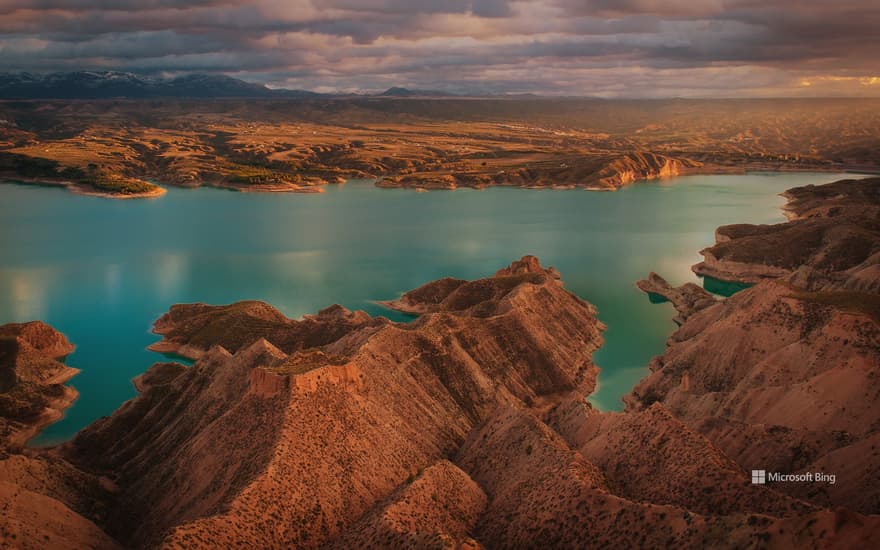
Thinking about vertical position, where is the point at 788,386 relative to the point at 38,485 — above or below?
above

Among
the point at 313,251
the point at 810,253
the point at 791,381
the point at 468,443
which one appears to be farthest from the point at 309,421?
the point at 313,251

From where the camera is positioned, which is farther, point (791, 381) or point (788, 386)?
point (791, 381)

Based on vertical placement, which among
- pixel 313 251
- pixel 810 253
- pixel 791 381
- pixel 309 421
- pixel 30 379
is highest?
pixel 309 421

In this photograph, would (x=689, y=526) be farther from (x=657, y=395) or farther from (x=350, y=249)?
(x=350, y=249)

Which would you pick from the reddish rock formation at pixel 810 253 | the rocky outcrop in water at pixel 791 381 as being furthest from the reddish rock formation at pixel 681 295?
the reddish rock formation at pixel 810 253

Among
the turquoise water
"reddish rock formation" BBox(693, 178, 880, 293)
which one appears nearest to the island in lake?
"reddish rock formation" BBox(693, 178, 880, 293)

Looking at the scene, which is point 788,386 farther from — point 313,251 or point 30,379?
point 313,251

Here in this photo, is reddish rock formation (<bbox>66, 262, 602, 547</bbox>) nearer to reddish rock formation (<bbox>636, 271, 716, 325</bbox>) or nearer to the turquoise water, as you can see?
the turquoise water

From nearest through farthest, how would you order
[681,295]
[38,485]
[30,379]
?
1. [38,485]
2. [30,379]
3. [681,295]
